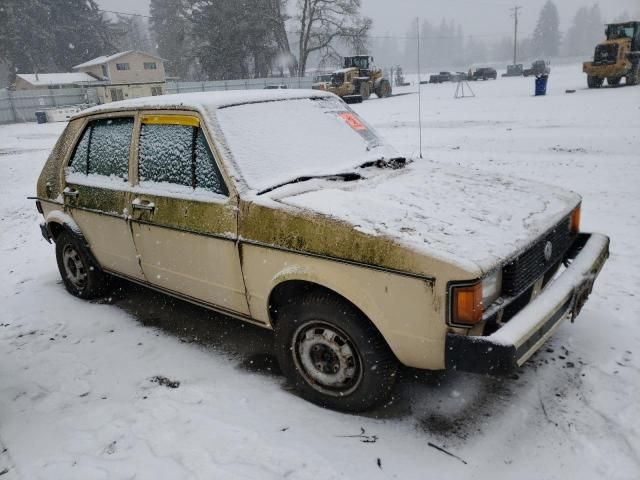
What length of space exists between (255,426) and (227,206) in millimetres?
1326

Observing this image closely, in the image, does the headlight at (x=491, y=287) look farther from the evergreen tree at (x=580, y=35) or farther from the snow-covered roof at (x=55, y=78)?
the evergreen tree at (x=580, y=35)

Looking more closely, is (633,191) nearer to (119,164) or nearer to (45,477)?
(119,164)

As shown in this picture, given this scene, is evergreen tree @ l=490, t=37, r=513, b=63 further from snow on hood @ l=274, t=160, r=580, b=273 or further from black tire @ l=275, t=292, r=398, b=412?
black tire @ l=275, t=292, r=398, b=412

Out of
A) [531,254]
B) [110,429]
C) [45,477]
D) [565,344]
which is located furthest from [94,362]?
[565,344]

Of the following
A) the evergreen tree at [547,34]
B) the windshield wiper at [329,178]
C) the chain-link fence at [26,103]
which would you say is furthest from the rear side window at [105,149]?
the evergreen tree at [547,34]

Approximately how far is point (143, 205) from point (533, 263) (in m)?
2.65

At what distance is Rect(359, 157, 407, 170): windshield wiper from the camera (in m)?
3.66

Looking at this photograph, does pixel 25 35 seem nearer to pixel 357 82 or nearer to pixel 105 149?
pixel 357 82

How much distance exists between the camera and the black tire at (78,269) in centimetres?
445

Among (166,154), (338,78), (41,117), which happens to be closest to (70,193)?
(166,154)

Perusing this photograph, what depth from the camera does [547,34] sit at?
120500mm

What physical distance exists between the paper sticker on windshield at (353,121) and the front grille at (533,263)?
172 centimetres

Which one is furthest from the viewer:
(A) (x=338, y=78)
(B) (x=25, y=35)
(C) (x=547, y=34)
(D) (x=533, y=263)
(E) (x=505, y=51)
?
(E) (x=505, y=51)

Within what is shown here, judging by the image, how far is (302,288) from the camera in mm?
2914
